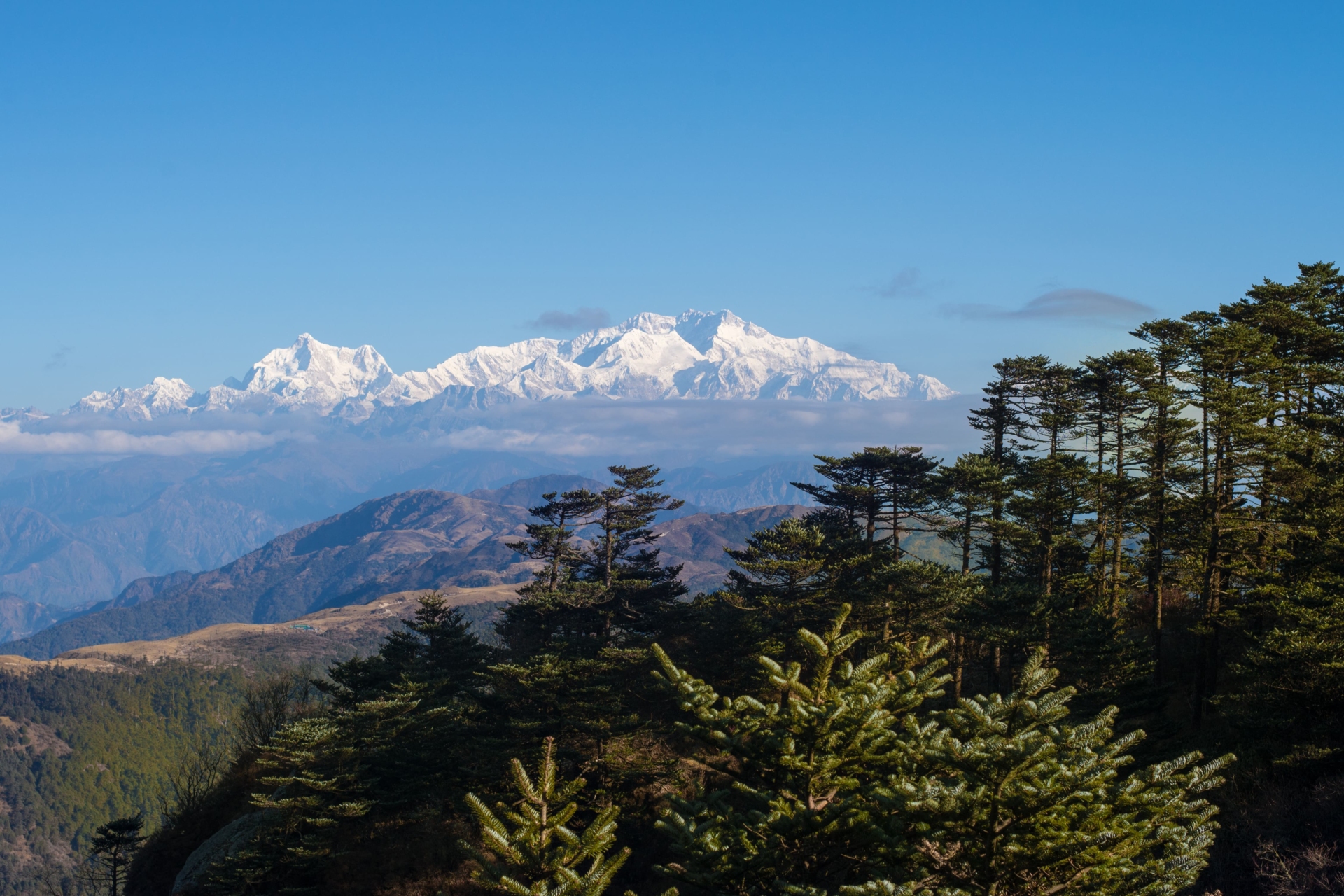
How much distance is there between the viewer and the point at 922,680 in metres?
15.9

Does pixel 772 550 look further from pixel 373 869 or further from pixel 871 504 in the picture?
pixel 373 869

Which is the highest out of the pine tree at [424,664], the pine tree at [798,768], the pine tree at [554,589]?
the pine tree at [798,768]

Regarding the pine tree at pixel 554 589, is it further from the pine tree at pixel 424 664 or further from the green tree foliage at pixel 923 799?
the green tree foliage at pixel 923 799

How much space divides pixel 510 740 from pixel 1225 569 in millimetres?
38738

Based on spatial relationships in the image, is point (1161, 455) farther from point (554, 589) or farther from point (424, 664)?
point (424, 664)

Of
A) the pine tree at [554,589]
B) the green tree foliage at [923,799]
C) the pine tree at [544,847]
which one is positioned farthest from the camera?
the pine tree at [554,589]

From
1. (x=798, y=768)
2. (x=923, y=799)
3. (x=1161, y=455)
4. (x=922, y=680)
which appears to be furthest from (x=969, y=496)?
(x=923, y=799)

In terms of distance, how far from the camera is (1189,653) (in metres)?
44.9

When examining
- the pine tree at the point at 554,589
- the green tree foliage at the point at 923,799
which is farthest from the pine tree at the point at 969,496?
the green tree foliage at the point at 923,799

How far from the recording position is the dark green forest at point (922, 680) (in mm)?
14750

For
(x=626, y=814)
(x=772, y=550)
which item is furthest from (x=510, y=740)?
(x=772, y=550)

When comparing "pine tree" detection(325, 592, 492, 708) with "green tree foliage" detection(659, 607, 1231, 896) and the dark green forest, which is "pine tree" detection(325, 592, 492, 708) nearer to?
the dark green forest

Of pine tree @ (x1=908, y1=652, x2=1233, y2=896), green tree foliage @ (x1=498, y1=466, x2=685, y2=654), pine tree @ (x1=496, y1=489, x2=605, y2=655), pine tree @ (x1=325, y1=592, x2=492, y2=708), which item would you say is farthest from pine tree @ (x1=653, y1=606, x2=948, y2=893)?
pine tree @ (x1=325, y1=592, x2=492, y2=708)

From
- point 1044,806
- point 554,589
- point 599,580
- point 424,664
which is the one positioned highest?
point 1044,806
